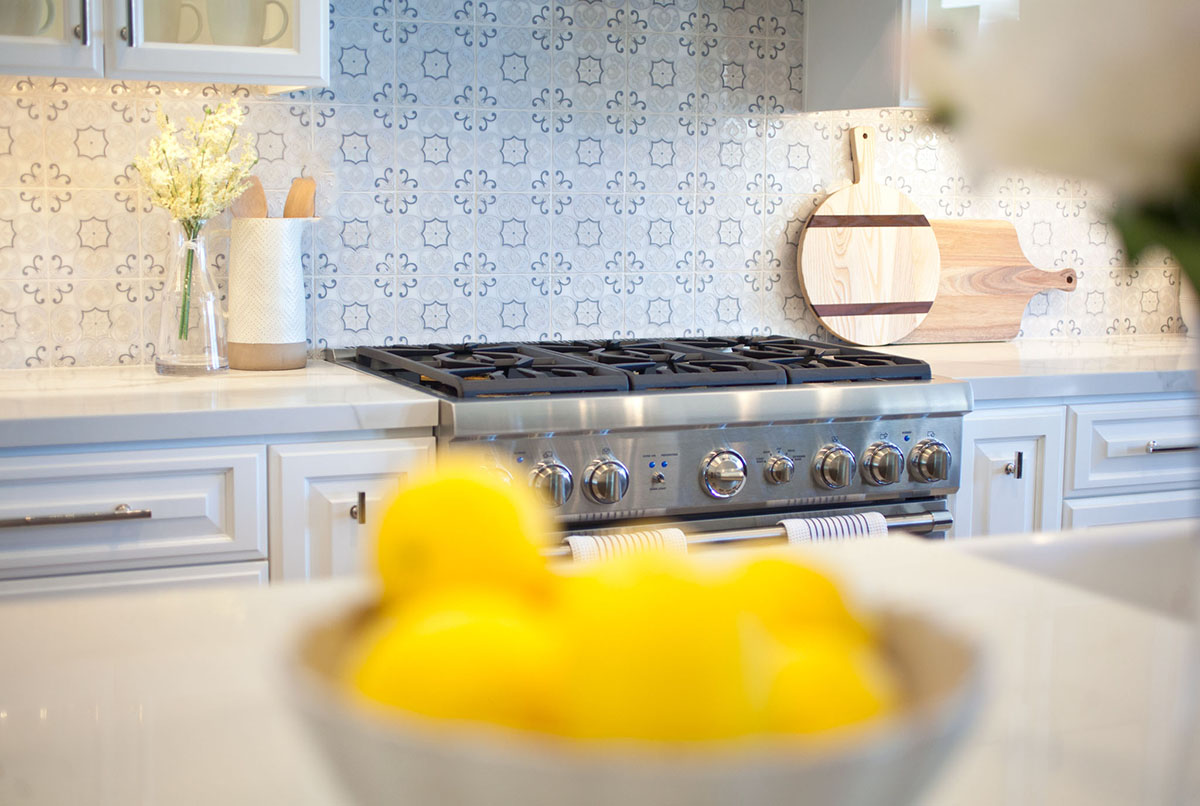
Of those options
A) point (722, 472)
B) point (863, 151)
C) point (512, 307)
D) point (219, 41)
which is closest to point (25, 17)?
point (219, 41)

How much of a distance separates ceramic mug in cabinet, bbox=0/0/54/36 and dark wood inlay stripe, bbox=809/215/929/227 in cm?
162

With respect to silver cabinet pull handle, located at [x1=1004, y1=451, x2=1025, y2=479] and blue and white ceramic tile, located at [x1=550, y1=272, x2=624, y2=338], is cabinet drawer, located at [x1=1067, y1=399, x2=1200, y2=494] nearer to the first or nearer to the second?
silver cabinet pull handle, located at [x1=1004, y1=451, x2=1025, y2=479]

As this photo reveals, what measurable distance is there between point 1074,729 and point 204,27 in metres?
1.82

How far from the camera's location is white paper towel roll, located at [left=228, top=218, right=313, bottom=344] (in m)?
2.14

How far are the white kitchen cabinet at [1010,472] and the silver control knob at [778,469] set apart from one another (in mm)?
407

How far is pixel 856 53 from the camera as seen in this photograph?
2.51 m

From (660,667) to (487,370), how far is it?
1.72 m

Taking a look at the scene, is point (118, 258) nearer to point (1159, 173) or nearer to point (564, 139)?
point (564, 139)

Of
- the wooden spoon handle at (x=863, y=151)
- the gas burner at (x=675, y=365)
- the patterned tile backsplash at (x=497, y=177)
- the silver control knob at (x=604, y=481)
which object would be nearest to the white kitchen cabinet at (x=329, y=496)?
→ the silver control knob at (x=604, y=481)

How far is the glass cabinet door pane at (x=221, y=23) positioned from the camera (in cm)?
192

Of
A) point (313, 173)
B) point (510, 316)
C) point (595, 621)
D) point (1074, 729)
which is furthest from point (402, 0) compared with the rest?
point (595, 621)

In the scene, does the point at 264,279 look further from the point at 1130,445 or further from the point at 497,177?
the point at 1130,445

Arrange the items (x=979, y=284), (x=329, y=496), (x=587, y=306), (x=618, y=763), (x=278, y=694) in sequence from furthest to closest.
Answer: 1. (x=979, y=284)
2. (x=587, y=306)
3. (x=329, y=496)
4. (x=278, y=694)
5. (x=618, y=763)

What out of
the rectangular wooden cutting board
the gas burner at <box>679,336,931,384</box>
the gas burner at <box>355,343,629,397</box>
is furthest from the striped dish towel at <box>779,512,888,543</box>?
the rectangular wooden cutting board
